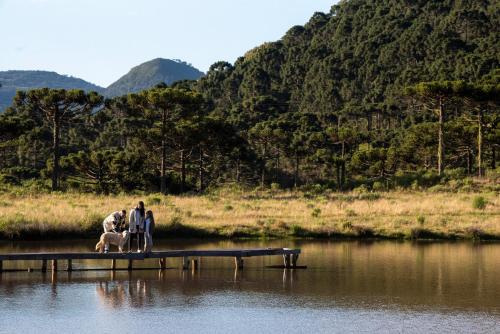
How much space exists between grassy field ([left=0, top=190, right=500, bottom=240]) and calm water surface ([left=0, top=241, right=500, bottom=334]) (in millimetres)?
7095

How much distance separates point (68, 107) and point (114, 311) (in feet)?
143

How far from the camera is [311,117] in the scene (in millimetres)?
104062

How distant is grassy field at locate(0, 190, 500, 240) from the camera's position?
32.4 meters

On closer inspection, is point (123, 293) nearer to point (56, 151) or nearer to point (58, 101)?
point (56, 151)

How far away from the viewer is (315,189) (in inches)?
2392

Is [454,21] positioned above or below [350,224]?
above

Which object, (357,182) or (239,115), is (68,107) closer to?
(357,182)

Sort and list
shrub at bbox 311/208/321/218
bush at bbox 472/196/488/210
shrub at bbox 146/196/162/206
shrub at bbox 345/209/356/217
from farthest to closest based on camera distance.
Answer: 1. shrub at bbox 146/196/162/206
2. bush at bbox 472/196/488/210
3. shrub at bbox 345/209/356/217
4. shrub at bbox 311/208/321/218

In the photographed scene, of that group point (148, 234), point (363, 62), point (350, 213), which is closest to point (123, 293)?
point (148, 234)

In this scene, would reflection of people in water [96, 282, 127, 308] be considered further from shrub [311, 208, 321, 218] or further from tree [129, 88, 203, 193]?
tree [129, 88, 203, 193]

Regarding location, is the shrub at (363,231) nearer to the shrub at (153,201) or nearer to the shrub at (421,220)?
the shrub at (421,220)

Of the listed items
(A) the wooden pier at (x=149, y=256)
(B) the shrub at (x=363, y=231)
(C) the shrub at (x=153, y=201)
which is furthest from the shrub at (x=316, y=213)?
(A) the wooden pier at (x=149, y=256)

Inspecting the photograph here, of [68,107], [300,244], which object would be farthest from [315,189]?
[300,244]

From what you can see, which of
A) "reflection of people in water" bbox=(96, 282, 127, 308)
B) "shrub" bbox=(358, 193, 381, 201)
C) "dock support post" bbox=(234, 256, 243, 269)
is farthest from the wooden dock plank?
"shrub" bbox=(358, 193, 381, 201)
